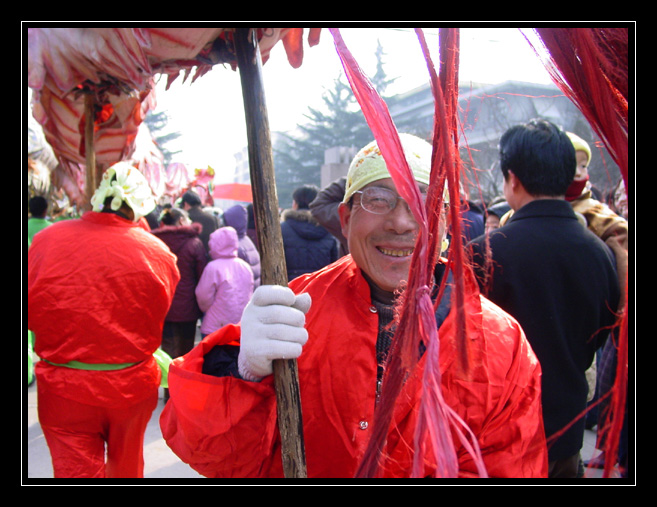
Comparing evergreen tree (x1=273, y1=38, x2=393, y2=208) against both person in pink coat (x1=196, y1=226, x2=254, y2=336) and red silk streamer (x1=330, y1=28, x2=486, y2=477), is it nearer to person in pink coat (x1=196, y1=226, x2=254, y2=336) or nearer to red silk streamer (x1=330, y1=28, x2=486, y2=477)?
person in pink coat (x1=196, y1=226, x2=254, y2=336)

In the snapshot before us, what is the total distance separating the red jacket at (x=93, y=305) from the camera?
2537 mm

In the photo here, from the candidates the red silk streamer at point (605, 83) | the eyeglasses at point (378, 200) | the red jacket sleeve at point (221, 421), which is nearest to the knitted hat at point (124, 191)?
the red jacket sleeve at point (221, 421)

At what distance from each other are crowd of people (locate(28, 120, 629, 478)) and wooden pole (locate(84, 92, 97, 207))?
35 centimetres

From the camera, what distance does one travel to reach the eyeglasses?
4.60ft

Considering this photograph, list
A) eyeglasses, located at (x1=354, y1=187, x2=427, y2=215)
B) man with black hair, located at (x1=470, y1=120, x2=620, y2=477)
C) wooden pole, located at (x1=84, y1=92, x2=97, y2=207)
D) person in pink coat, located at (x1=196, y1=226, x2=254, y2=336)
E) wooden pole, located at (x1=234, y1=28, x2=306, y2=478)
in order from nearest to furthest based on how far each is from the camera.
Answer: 1. wooden pole, located at (x1=234, y1=28, x2=306, y2=478)
2. eyeglasses, located at (x1=354, y1=187, x2=427, y2=215)
3. man with black hair, located at (x1=470, y1=120, x2=620, y2=477)
4. wooden pole, located at (x1=84, y1=92, x2=97, y2=207)
5. person in pink coat, located at (x1=196, y1=226, x2=254, y2=336)

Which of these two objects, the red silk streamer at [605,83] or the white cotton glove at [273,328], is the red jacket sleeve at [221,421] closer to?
the white cotton glove at [273,328]

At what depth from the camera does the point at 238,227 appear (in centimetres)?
489

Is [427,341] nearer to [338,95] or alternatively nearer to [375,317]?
[375,317]

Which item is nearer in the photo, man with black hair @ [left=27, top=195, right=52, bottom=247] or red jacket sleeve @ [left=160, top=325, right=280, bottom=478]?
red jacket sleeve @ [left=160, top=325, right=280, bottom=478]

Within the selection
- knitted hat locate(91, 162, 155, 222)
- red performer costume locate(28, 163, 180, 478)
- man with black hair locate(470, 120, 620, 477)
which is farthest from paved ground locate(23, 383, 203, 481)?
man with black hair locate(470, 120, 620, 477)

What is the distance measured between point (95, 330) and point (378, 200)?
1882 mm
